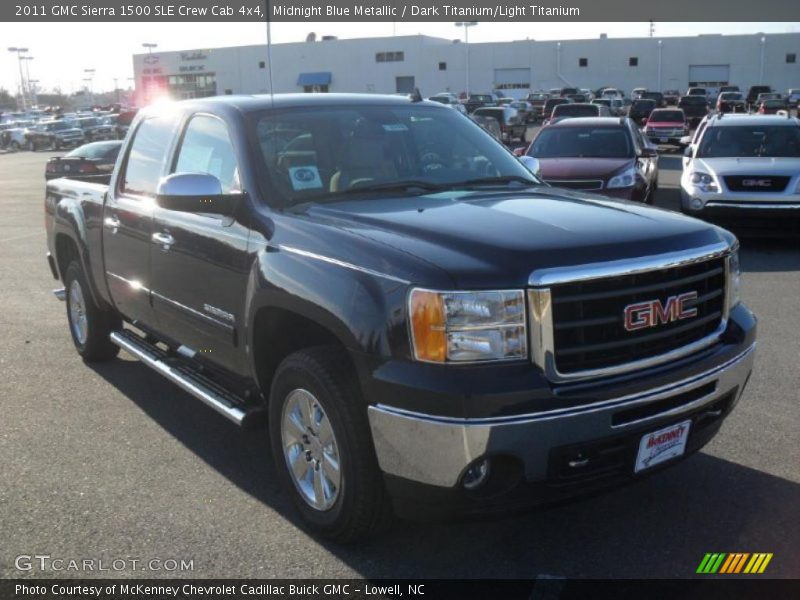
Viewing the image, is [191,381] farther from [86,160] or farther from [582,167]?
[86,160]

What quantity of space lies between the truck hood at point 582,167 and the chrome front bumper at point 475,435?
899 cm

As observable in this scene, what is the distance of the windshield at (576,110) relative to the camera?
31.8 m

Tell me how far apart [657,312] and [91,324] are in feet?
15.1

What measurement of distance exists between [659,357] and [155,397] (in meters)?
3.69

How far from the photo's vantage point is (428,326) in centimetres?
308

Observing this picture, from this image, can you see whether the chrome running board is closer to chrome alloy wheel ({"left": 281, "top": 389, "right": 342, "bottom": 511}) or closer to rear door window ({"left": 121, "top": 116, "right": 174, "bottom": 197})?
chrome alloy wheel ({"left": 281, "top": 389, "right": 342, "bottom": 511})

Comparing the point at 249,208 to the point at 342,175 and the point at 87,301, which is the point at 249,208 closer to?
the point at 342,175

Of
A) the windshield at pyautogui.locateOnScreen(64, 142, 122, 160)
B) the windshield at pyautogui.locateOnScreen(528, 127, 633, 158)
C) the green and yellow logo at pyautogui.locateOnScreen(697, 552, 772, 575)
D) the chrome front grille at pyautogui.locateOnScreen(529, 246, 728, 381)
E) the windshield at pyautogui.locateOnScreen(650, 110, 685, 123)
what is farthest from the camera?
the windshield at pyautogui.locateOnScreen(650, 110, 685, 123)

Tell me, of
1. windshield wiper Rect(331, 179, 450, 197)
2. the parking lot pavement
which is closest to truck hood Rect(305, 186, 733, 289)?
windshield wiper Rect(331, 179, 450, 197)

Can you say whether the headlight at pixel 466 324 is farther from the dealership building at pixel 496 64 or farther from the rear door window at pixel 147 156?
the dealership building at pixel 496 64

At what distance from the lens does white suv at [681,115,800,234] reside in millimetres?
10867

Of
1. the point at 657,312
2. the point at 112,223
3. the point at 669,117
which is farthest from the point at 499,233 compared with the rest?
the point at 669,117
